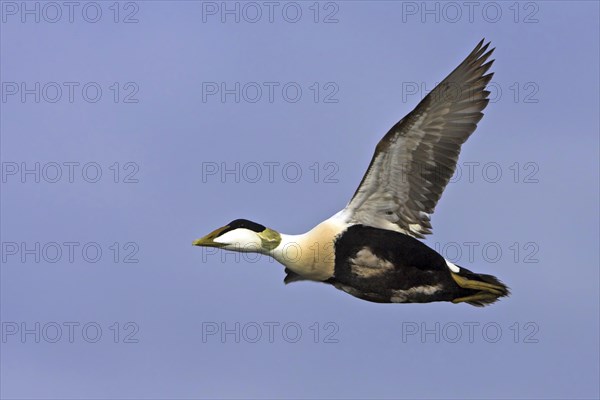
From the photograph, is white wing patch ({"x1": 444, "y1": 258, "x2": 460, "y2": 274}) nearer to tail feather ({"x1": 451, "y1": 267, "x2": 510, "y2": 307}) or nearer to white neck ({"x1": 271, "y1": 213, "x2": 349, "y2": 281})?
tail feather ({"x1": 451, "y1": 267, "x2": 510, "y2": 307})

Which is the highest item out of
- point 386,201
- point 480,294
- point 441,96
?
point 441,96

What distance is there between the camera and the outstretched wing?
17625mm

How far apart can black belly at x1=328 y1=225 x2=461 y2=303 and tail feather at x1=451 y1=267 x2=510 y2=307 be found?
0.18 metres

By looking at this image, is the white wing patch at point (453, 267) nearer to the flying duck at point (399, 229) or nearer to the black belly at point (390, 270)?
the flying duck at point (399, 229)

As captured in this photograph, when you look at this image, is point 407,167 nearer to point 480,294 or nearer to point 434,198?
point 434,198

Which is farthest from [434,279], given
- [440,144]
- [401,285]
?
[440,144]

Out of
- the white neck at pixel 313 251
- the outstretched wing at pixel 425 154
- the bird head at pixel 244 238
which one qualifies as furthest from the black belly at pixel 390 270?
the bird head at pixel 244 238

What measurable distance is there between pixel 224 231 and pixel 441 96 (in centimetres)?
321

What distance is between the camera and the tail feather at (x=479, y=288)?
17.8 meters

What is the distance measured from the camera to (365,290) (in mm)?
17547

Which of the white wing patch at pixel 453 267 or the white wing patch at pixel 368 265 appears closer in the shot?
the white wing patch at pixel 368 265

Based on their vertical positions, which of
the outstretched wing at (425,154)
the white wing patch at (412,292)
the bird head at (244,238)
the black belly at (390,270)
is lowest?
the white wing patch at (412,292)

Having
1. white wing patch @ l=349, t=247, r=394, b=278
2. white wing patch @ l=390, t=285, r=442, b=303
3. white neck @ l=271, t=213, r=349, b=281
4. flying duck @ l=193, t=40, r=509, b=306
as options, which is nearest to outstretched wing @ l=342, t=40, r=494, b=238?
flying duck @ l=193, t=40, r=509, b=306

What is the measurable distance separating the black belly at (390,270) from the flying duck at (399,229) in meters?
0.01
